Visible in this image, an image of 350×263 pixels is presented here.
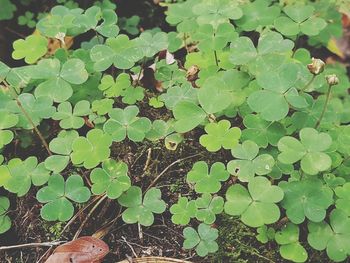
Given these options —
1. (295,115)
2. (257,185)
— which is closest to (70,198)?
(257,185)

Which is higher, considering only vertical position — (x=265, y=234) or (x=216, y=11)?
(x=216, y=11)

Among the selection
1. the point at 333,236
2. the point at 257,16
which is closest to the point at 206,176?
the point at 333,236

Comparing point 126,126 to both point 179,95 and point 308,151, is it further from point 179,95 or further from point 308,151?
point 308,151

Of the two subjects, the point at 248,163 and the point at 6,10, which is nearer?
the point at 248,163

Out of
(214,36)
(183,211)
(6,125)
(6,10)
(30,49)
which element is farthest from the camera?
(6,10)

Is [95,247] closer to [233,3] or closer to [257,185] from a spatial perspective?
[257,185]

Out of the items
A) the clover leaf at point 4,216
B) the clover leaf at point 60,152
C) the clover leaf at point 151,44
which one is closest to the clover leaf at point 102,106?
the clover leaf at point 60,152

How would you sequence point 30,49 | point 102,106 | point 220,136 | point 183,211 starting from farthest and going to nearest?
point 30,49 → point 102,106 → point 220,136 → point 183,211
